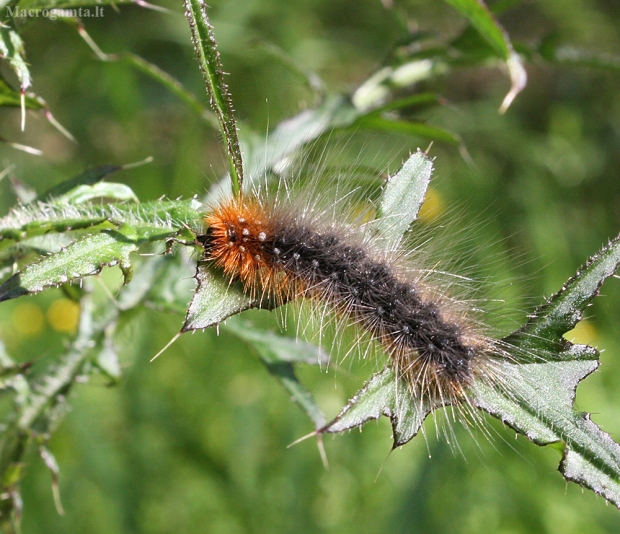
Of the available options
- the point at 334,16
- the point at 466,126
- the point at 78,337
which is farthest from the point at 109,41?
the point at 78,337

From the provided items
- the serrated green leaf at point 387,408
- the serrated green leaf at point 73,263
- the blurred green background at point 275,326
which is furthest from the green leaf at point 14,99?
the serrated green leaf at point 387,408

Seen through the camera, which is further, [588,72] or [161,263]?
[588,72]

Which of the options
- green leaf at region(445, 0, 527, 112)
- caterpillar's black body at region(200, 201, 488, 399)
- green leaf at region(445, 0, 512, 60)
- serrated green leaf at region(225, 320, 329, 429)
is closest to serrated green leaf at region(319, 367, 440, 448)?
caterpillar's black body at region(200, 201, 488, 399)

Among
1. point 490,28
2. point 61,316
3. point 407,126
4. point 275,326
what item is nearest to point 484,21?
point 490,28

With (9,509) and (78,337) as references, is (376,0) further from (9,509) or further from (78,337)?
(9,509)

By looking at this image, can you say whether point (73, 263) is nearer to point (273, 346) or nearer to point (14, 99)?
point (14, 99)

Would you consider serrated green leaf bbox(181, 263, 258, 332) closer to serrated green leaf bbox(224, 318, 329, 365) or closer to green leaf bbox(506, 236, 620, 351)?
serrated green leaf bbox(224, 318, 329, 365)
